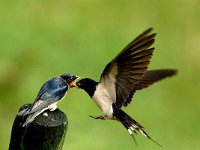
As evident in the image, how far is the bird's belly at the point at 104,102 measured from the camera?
11.2 ft

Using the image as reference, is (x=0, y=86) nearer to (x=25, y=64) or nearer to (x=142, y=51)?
(x=25, y=64)

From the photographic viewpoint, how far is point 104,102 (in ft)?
11.4

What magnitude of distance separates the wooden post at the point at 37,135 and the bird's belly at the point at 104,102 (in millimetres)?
912

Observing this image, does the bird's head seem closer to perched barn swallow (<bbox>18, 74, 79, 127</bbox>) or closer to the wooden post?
perched barn swallow (<bbox>18, 74, 79, 127</bbox>)

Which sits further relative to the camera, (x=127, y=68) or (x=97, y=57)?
(x=97, y=57)

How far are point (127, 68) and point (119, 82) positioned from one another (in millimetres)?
128

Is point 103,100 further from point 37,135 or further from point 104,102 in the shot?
point 37,135

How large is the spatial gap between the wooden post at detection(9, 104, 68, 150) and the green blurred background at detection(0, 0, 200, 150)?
4165 millimetres

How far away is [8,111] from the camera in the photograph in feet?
23.1

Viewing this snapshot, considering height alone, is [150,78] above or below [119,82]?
below

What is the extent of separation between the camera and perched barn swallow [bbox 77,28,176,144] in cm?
313

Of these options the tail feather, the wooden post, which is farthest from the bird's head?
the tail feather

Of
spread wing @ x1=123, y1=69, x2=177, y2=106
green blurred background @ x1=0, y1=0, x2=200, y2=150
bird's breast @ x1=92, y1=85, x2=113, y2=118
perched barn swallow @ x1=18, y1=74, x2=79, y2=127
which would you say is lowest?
green blurred background @ x1=0, y1=0, x2=200, y2=150

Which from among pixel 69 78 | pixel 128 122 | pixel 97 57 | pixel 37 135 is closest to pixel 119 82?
pixel 128 122
